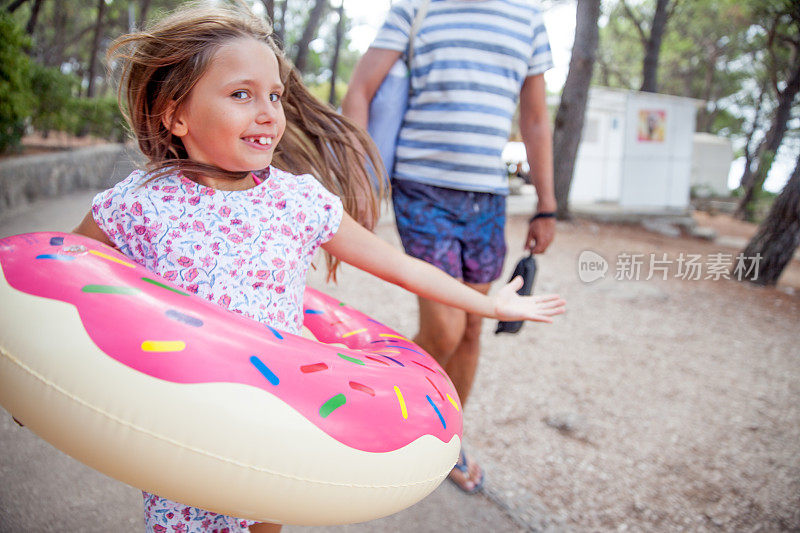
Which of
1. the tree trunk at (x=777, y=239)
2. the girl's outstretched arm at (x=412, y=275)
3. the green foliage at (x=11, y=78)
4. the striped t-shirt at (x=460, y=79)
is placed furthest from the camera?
the tree trunk at (x=777, y=239)

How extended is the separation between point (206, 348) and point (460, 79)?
5.03 feet

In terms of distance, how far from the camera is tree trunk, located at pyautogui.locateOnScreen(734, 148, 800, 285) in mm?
6805

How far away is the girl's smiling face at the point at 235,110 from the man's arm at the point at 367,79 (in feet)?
2.81

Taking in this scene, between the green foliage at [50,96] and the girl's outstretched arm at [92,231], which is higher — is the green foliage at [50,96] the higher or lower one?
the higher one

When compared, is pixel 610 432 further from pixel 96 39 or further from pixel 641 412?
pixel 96 39

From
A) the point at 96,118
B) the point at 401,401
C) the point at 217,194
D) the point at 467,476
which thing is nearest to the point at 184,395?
the point at 401,401

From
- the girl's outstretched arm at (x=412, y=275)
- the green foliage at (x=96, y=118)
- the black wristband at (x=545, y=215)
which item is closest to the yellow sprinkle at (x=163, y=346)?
the girl's outstretched arm at (x=412, y=275)

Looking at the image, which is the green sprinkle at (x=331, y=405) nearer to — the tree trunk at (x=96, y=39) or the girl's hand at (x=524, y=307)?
the girl's hand at (x=524, y=307)

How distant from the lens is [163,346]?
1.11 meters

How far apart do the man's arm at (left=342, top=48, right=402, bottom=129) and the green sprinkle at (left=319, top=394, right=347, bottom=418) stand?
134 cm

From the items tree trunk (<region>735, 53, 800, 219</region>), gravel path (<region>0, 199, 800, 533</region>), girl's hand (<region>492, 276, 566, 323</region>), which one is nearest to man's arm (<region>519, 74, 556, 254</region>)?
girl's hand (<region>492, 276, 566, 323</region>)

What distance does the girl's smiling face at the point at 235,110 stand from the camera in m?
1.43

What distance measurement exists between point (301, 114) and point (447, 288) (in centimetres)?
71

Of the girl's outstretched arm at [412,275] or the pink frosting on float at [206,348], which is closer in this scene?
the pink frosting on float at [206,348]
